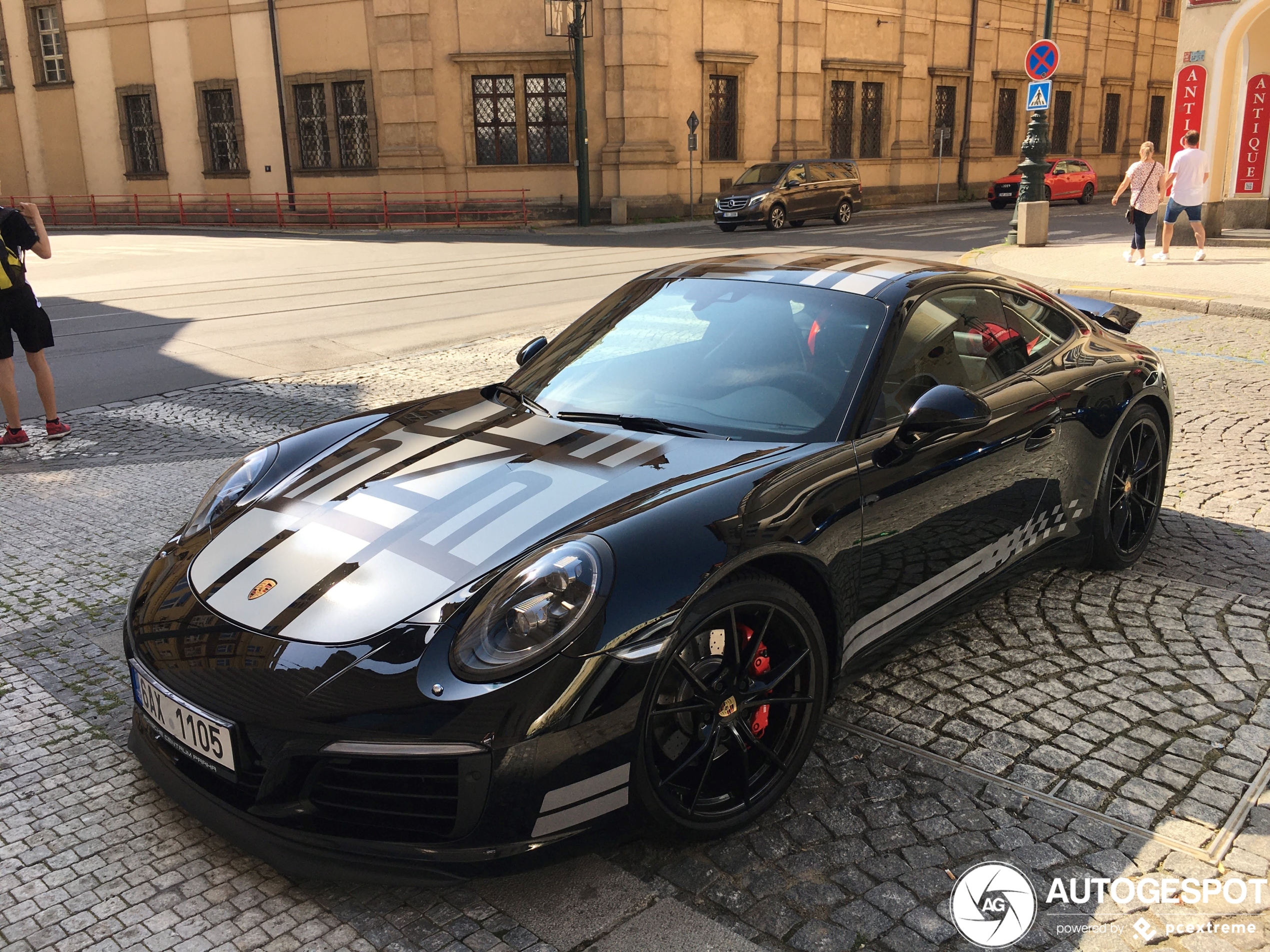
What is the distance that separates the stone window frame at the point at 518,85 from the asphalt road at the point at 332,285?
3240 millimetres

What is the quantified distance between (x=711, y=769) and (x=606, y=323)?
1.90m

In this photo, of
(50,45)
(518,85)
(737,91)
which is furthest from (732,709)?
(50,45)

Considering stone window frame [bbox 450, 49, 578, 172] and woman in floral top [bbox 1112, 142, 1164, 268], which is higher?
stone window frame [bbox 450, 49, 578, 172]

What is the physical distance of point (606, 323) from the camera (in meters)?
4.09

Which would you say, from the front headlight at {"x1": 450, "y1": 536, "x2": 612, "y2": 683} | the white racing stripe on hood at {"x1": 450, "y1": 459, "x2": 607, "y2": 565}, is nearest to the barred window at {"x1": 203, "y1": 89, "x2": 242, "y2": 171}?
the white racing stripe on hood at {"x1": 450, "y1": 459, "x2": 607, "y2": 565}

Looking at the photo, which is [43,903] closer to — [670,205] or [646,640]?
[646,640]

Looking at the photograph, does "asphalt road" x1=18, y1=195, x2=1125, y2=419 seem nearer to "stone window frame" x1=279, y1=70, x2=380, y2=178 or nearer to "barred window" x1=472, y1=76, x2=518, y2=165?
"stone window frame" x1=279, y1=70, x2=380, y2=178

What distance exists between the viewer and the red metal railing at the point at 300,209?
29.7 m

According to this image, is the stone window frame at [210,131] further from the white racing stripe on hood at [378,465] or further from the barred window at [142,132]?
the white racing stripe on hood at [378,465]

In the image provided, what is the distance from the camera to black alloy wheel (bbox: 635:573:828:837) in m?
2.62

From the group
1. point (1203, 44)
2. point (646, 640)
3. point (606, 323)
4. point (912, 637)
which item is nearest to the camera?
point (646, 640)

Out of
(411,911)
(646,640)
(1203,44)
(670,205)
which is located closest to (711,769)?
(646,640)

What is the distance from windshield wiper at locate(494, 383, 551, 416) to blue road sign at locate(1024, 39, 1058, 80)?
1538 centimetres

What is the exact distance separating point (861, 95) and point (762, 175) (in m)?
9.74
